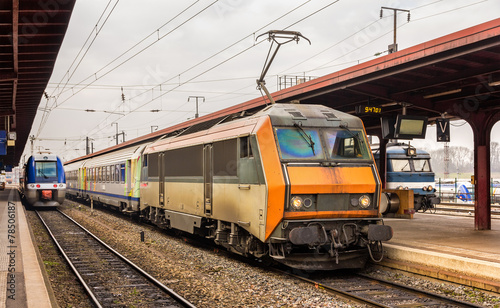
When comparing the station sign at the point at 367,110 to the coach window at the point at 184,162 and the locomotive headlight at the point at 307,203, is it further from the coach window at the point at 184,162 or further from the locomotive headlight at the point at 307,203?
the locomotive headlight at the point at 307,203

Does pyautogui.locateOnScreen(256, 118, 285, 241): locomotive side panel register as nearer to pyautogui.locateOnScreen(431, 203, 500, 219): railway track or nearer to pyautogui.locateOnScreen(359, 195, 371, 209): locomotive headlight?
pyautogui.locateOnScreen(359, 195, 371, 209): locomotive headlight

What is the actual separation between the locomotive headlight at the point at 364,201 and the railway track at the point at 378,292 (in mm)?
1364

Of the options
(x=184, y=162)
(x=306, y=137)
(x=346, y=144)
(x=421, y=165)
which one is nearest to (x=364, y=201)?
(x=346, y=144)

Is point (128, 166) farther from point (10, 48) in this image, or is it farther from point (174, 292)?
point (174, 292)

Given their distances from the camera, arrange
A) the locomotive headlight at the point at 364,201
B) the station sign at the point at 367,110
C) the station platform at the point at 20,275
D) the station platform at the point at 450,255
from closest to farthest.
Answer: the station platform at the point at 20,275 → the station platform at the point at 450,255 → the locomotive headlight at the point at 364,201 → the station sign at the point at 367,110

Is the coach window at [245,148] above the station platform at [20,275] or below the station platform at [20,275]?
above

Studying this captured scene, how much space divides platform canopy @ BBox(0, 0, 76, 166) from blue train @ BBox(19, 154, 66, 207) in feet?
35.7

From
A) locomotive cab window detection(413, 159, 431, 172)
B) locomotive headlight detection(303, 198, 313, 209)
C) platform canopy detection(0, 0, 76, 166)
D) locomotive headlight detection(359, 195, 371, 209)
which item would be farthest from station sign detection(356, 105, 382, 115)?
locomotive cab window detection(413, 159, 431, 172)

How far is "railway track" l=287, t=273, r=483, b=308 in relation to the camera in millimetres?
8125

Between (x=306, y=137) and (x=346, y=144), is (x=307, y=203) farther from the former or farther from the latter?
(x=346, y=144)

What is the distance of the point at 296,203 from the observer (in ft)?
31.8

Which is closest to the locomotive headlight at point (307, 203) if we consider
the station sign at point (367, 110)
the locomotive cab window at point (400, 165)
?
the station sign at point (367, 110)

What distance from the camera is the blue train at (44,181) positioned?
29.8 m

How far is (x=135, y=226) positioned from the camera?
20938mm
